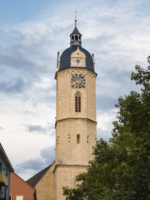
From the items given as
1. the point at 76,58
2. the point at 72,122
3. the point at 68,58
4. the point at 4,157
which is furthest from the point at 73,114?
the point at 4,157

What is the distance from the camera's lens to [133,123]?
2316 cm

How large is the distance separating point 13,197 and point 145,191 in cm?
3948

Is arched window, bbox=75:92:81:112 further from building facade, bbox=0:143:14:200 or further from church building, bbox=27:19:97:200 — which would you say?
building facade, bbox=0:143:14:200

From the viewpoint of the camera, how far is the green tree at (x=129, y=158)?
17.2 metres

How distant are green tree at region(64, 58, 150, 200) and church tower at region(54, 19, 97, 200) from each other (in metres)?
15.8

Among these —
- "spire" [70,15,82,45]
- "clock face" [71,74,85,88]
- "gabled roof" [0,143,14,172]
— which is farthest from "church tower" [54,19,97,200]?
"gabled roof" [0,143,14,172]

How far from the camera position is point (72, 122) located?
181ft

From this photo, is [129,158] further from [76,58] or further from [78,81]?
[76,58]

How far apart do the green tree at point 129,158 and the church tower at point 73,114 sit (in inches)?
621

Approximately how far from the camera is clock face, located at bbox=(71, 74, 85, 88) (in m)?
57.5

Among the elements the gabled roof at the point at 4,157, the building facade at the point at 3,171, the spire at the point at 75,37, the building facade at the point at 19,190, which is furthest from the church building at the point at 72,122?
the building facade at the point at 3,171

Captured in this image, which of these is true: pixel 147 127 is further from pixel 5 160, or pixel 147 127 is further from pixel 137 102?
pixel 5 160

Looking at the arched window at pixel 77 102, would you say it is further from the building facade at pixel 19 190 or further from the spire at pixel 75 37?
the building facade at pixel 19 190

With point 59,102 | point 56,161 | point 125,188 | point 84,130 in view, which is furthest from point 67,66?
point 125,188
